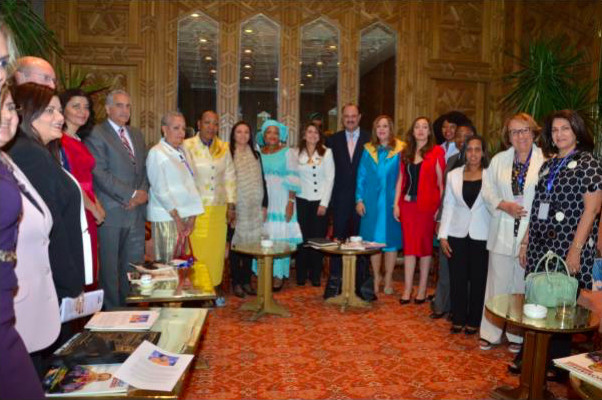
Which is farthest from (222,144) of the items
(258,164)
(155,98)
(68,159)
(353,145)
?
(155,98)

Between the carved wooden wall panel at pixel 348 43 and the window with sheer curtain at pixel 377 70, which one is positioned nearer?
the carved wooden wall panel at pixel 348 43

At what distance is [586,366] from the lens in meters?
2.18

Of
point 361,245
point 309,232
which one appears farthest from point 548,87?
point 309,232

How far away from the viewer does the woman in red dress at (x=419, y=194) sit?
16.2 feet

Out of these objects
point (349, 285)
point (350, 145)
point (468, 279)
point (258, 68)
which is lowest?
point (349, 285)

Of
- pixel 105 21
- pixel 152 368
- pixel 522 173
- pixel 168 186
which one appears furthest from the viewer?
pixel 105 21

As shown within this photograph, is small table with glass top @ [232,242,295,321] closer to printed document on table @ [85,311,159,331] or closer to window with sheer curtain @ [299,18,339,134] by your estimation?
printed document on table @ [85,311,159,331]

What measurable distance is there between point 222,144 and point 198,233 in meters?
0.86

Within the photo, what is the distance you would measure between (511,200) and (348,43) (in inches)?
181

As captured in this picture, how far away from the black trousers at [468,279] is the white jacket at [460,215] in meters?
0.06

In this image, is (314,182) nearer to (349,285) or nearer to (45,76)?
(349,285)

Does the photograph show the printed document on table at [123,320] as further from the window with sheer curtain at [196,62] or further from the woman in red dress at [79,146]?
the window with sheer curtain at [196,62]

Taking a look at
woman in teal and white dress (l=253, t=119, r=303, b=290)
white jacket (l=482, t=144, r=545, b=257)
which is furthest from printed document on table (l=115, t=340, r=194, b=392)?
woman in teal and white dress (l=253, t=119, r=303, b=290)

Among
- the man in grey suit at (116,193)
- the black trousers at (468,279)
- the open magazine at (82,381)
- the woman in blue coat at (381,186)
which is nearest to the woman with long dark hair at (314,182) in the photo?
the woman in blue coat at (381,186)
